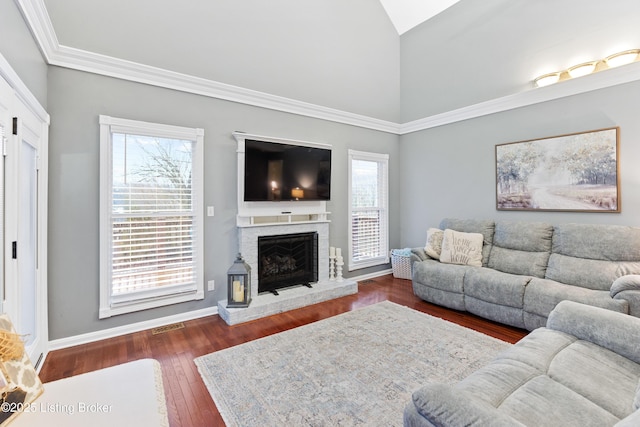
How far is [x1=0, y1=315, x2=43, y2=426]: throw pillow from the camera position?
993 millimetres

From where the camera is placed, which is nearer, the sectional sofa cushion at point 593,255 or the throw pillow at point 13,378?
the throw pillow at point 13,378

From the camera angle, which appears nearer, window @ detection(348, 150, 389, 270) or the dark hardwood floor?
the dark hardwood floor

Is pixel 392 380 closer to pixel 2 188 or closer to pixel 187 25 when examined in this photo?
pixel 2 188

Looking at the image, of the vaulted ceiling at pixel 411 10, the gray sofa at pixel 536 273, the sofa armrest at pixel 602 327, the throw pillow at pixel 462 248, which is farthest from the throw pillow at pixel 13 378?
the vaulted ceiling at pixel 411 10

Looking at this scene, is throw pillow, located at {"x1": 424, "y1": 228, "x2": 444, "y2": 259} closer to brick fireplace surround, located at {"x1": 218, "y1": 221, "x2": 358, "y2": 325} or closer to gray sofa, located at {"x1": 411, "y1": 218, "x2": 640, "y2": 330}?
gray sofa, located at {"x1": 411, "y1": 218, "x2": 640, "y2": 330}

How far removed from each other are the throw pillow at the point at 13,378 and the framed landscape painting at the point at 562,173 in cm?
478

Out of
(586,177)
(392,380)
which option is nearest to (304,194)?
(392,380)

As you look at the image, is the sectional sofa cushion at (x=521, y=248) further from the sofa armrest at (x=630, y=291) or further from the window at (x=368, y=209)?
the window at (x=368, y=209)

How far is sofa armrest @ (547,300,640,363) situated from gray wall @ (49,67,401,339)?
3226mm

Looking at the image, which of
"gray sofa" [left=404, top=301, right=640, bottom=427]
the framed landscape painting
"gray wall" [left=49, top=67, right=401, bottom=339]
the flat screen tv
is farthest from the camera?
the flat screen tv

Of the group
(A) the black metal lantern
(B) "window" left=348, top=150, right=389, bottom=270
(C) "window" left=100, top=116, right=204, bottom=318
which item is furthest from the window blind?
(B) "window" left=348, top=150, right=389, bottom=270

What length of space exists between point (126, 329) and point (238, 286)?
3.85 ft

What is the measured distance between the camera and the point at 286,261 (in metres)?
4.06

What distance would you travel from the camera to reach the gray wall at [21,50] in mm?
1772
